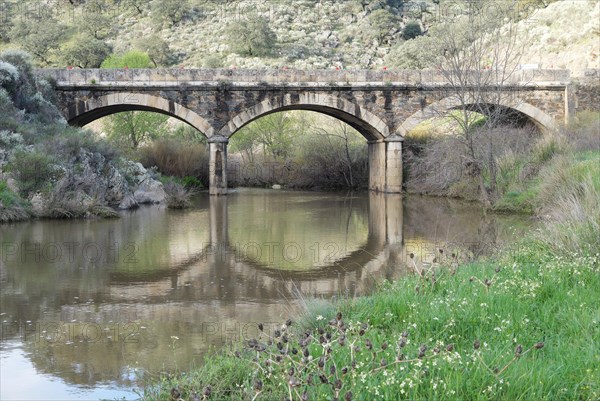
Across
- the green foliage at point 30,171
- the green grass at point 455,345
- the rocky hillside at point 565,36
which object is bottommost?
the green grass at point 455,345

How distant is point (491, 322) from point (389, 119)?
23116 mm

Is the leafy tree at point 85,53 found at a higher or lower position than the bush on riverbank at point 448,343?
higher

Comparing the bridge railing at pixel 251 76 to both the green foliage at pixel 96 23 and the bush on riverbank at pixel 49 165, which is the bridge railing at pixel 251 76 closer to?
the bush on riverbank at pixel 49 165

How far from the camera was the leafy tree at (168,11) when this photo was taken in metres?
65.4

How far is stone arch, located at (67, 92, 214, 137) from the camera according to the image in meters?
26.5

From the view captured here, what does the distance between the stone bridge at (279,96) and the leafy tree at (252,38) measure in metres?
30.5

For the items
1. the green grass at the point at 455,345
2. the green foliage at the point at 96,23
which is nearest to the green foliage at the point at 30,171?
the green grass at the point at 455,345

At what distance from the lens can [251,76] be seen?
27.2m

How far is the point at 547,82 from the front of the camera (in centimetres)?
2858

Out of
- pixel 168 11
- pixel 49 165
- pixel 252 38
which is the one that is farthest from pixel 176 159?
pixel 168 11

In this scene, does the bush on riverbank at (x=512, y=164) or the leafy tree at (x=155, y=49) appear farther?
the leafy tree at (x=155, y=49)

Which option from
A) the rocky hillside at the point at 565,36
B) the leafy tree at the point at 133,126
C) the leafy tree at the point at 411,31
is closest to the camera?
the leafy tree at the point at 133,126

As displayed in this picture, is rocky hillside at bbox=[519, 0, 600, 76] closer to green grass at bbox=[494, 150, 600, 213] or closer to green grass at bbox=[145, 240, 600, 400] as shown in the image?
green grass at bbox=[494, 150, 600, 213]

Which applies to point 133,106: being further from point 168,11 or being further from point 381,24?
point 168,11
